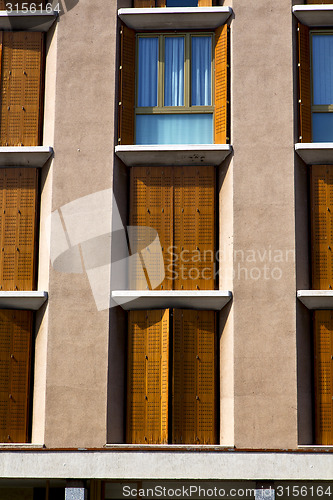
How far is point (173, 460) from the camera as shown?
61.9ft

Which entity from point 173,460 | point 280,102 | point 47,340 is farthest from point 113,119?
point 173,460

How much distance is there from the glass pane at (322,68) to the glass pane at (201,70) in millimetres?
3022

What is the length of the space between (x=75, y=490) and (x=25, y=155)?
29.8ft

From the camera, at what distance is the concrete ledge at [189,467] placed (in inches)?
738

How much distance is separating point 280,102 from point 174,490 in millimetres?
10753

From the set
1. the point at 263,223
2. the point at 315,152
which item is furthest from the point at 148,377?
the point at 315,152

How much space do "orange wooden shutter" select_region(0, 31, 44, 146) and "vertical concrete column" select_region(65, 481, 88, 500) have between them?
936cm

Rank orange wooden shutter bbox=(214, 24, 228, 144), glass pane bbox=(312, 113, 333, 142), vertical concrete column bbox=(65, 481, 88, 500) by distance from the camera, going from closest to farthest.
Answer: vertical concrete column bbox=(65, 481, 88, 500), orange wooden shutter bbox=(214, 24, 228, 144), glass pane bbox=(312, 113, 333, 142)

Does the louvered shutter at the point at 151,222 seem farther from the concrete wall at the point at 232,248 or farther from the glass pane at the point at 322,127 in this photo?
the glass pane at the point at 322,127

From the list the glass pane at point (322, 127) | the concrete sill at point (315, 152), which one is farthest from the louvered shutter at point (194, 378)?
the glass pane at point (322, 127)

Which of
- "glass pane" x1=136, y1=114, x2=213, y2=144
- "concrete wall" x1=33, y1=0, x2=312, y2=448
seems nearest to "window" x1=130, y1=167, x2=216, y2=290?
"concrete wall" x1=33, y1=0, x2=312, y2=448

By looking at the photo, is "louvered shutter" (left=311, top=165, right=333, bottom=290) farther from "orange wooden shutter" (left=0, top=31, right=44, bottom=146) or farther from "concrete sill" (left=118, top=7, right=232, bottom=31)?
"orange wooden shutter" (left=0, top=31, right=44, bottom=146)

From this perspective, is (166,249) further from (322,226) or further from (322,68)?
(322,68)

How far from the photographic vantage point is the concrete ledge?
18750mm
